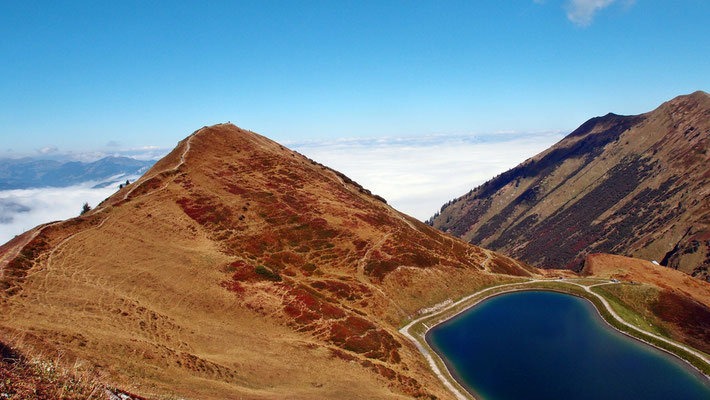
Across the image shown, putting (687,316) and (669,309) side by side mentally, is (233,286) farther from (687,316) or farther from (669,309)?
(687,316)

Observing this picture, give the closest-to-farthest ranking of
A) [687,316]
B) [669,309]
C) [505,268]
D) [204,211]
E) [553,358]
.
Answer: [553,358]
[687,316]
[669,309]
[204,211]
[505,268]

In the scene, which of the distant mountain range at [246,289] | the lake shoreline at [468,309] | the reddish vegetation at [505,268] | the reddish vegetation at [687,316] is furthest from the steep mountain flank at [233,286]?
the reddish vegetation at [687,316]

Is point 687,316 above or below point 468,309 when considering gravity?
below

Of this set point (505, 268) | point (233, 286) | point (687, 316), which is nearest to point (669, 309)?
point (687, 316)

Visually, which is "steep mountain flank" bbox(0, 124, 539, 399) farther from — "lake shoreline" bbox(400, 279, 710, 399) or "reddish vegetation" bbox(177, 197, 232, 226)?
"lake shoreline" bbox(400, 279, 710, 399)

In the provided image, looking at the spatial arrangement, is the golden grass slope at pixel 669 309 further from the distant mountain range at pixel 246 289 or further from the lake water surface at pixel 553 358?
the lake water surface at pixel 553 358

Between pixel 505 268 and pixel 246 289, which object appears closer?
pixel 246 289

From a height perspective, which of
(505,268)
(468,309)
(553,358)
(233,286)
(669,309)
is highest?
(233,286)

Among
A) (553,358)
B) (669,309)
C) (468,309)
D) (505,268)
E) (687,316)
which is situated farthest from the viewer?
(505,268)
